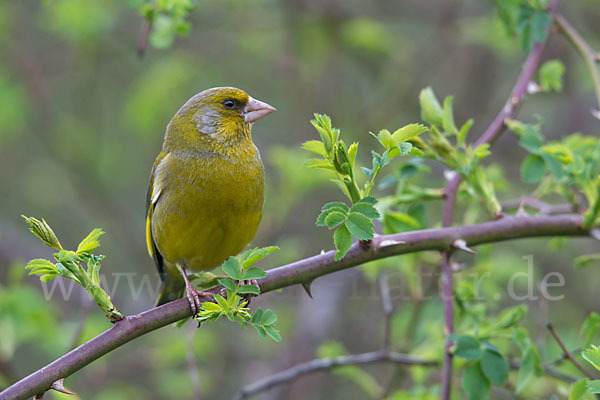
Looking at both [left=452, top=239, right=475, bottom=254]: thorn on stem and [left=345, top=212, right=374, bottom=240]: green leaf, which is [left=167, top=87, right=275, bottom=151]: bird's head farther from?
[left=345, top=212, right=374, bottom=240]: green leaf

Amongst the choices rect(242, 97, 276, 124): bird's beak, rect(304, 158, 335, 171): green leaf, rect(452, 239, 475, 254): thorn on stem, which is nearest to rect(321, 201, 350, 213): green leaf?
Answer: rect(304, 158, 335, 171): green leaf

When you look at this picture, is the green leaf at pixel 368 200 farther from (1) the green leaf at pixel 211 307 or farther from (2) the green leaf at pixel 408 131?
(1) the green leaf at pixel 211 307

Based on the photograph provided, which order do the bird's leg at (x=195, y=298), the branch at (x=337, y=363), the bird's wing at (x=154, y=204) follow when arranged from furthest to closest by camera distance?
1. the bird's wing at (x=154, y=204)
2. the branch at (x=337, y=363)
3. the bird's leg at (x=195, y=298)

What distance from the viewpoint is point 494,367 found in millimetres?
3166

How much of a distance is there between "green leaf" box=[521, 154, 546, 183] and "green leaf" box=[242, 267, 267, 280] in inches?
60.4

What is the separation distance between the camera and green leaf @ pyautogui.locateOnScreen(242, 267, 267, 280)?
2.68m

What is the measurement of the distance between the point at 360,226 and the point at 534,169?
137 centimetres

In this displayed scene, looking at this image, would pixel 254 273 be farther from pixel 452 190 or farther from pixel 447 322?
pixel 452 190

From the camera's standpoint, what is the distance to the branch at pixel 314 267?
8.17ft

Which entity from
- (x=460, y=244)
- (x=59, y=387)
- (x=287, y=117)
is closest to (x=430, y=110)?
(x=460, y=244)

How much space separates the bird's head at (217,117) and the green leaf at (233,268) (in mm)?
1741

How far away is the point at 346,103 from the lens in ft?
27.0

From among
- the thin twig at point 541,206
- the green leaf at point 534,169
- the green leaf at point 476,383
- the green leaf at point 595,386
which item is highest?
the green leaf at point 534,169

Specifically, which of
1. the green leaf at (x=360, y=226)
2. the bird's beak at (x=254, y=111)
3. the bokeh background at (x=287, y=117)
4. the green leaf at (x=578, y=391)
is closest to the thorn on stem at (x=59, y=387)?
the green leaf at (x=360, y=226)
